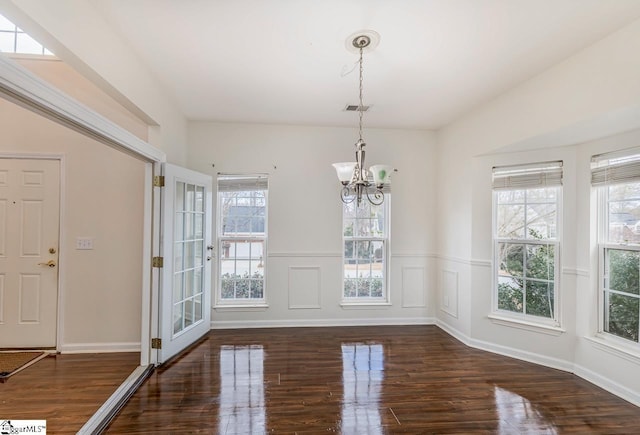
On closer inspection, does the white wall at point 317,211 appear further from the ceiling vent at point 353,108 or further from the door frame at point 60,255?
the door frame at point 60,255

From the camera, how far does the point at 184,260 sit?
11.2ft

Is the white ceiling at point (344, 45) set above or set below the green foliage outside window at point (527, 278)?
above

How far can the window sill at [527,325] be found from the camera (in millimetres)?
3094

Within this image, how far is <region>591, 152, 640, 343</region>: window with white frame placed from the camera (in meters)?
2.58

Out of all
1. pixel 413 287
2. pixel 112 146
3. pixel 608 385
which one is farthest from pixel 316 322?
pixel 112 146

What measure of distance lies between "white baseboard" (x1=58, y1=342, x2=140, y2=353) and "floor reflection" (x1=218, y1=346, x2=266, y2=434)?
0.90 m

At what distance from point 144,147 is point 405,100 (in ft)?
8.54

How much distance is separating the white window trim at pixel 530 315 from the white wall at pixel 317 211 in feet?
3.06

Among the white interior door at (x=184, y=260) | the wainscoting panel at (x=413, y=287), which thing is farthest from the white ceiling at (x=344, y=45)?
the wainscoting panel at (x=413, y=287)

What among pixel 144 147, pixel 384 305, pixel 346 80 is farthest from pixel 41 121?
pixel 384 305

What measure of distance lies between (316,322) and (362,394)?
1.68 m

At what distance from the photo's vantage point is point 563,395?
2578 millimetres

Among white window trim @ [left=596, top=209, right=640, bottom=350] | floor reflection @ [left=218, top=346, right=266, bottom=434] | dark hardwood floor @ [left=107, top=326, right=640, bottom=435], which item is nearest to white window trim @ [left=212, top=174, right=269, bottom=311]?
dark hardwood floor @ [left=107, top=326, right=640, bottom=435]

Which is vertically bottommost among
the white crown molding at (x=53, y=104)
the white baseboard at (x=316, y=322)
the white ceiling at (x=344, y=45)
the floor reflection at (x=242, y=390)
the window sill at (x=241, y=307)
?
the floor reflection at (x=242, y=390)
